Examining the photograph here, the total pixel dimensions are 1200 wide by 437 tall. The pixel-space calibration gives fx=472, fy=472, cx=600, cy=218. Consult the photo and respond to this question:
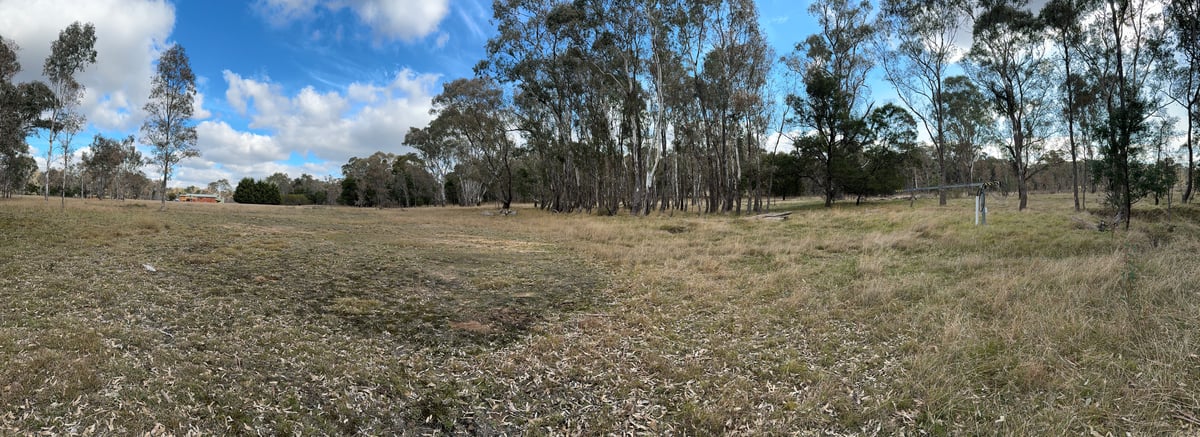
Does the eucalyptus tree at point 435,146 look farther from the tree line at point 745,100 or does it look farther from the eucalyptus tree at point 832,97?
the eucalyptus tree at point 832,97

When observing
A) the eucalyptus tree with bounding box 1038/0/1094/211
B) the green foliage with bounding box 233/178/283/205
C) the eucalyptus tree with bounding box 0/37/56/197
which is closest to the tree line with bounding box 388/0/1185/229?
the eucalyptus tree with bounding box 1038/0/1094/211

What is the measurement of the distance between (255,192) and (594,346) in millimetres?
94756

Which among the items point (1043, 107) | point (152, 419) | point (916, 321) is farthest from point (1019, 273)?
point (1043, 107)

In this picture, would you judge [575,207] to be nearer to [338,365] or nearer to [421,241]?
[421,241]

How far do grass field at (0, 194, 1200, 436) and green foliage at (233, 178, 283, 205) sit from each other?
83.6m

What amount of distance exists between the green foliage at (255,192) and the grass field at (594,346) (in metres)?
83.6

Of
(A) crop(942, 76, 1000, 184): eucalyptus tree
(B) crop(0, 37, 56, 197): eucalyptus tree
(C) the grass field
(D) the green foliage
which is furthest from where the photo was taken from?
(D) the green foliage

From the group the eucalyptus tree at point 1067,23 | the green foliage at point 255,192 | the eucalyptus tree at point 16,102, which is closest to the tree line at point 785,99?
→ the eucalyptus tree at point 1067,23

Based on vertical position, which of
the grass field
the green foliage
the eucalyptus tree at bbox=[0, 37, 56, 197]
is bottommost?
the grass field

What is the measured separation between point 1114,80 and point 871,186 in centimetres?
1427

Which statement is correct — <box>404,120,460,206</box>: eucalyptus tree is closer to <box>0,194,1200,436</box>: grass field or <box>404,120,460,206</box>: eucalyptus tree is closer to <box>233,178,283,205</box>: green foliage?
<box>233,178,283,205</box>: green foliage

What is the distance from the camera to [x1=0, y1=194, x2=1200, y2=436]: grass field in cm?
386

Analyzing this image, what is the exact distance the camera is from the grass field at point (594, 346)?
152 inches

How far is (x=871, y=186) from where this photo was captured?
37.0 meters
